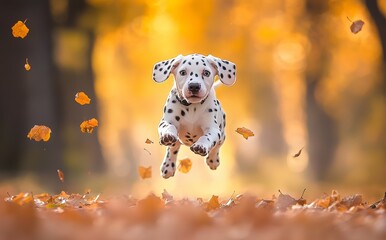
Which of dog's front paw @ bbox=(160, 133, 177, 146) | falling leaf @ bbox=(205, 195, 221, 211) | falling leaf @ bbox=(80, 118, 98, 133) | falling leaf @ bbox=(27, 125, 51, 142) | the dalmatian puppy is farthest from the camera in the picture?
falling leaf @ bbox=(80, 118, 98, 133)

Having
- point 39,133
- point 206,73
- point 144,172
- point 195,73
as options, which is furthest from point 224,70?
point 39,133

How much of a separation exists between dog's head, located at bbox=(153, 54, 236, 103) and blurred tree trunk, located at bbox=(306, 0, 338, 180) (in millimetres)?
17098

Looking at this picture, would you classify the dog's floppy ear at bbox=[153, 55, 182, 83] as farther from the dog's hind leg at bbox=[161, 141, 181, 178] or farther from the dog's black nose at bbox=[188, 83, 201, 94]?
the dog's hind leg at bbox=[161, 141, 181, 178]

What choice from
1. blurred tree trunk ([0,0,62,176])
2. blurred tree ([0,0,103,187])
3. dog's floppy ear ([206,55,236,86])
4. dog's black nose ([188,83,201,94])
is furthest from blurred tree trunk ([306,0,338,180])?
dog's black nose ([188,83,201,94])

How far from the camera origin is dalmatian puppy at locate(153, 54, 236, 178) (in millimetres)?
7473

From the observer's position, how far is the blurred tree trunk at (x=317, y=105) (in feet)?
82.4

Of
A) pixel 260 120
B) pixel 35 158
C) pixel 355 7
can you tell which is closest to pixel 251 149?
pixel 260 120

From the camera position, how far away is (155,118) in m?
39.2

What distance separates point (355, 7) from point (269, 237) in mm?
20200

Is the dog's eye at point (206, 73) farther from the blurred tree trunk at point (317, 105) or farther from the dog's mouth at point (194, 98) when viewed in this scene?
the blurred tree trunk at point (317, 105)

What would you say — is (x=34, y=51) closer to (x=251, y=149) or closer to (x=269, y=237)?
(x=269, y=237)

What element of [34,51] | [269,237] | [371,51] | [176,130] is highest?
[371,51]

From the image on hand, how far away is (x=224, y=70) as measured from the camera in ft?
26.5

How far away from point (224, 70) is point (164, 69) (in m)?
0.67
